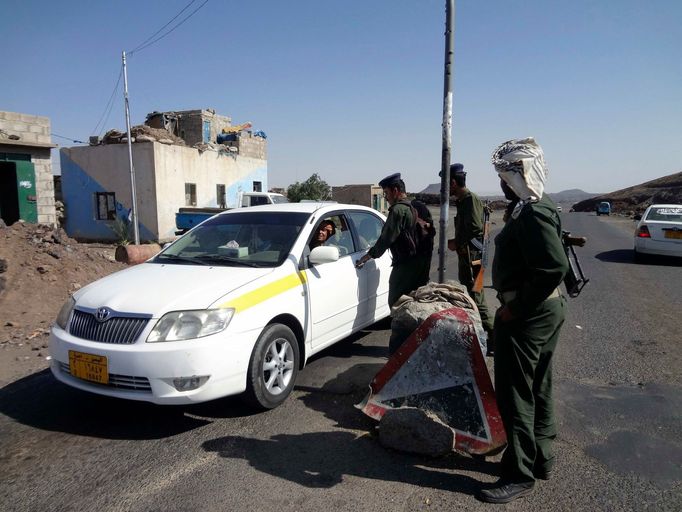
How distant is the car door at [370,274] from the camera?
523cm

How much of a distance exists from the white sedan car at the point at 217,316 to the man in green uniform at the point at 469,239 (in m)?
1.11

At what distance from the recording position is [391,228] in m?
4.79

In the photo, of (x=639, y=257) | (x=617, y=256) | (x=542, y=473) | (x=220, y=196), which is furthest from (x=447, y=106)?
(x=220, y=196)

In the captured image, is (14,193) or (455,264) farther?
(14,193)

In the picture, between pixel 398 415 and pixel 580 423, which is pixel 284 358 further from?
pixel 580 423

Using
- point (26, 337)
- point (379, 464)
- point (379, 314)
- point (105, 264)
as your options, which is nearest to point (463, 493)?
point (379, 464)

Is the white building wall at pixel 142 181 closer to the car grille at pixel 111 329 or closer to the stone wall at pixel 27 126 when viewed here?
the stone wall at pixel 27 126

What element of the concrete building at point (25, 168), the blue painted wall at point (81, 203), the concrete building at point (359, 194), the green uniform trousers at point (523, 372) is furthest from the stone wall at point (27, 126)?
the concrete building at point (359, 194)

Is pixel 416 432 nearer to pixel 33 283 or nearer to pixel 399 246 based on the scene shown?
pixel 399 246

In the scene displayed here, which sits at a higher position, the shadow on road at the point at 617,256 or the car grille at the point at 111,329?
the car grille at the point at 111,329

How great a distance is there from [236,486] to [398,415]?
3.57 feet

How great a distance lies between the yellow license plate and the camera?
3.40 metres

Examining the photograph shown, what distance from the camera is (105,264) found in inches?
379

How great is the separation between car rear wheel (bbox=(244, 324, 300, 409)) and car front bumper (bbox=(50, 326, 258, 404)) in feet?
0.50
